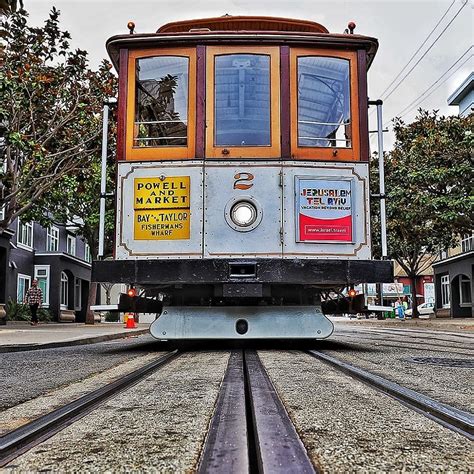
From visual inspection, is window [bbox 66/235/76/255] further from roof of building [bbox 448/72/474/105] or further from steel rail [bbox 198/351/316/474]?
steel rail [bbox 198/351/316/474]

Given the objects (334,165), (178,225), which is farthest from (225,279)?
(334,165)

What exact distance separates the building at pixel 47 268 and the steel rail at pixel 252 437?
2277cm

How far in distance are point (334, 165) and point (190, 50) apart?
2106 millimetres

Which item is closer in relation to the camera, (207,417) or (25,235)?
→ (207,417)

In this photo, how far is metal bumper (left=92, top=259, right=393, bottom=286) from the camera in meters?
7.05

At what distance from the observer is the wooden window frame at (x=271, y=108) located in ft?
24.3

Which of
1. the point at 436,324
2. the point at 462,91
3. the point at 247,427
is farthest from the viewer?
the point at 462,91

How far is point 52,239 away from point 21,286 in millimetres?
5604

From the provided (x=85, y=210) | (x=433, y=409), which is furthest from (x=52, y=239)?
(x=433, y=409)

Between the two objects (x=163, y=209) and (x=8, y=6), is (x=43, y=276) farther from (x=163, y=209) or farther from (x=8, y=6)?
(x=8, y=6)

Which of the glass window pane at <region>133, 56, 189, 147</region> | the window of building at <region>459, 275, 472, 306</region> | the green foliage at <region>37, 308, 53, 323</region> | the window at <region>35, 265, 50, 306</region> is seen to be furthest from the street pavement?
the window of building at <region>459, 275, 472, 306</region>

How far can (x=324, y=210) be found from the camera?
7281mm

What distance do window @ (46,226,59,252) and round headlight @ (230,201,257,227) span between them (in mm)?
29423

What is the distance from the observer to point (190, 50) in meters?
7.72
